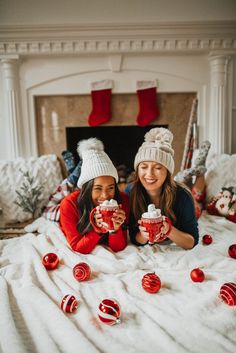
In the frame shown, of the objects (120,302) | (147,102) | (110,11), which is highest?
(110,11)

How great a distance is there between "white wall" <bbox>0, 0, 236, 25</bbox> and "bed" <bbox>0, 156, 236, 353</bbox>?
7.70 ft

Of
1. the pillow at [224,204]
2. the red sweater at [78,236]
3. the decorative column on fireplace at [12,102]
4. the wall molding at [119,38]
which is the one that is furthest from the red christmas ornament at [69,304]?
the wall molding at [119,38]

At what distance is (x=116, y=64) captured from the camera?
277 centimetres

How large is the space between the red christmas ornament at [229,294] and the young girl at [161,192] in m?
0.36

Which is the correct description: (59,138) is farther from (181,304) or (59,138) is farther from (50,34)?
(181,304)

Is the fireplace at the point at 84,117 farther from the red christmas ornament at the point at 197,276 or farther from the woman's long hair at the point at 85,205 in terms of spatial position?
the red christmas ornament at the point at 197,276

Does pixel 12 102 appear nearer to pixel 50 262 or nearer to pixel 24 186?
pixel 24 186

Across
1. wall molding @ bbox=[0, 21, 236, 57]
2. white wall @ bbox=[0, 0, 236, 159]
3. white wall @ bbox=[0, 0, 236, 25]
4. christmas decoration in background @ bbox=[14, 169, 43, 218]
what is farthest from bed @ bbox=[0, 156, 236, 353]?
white wall @ bbox=[0, 0, 236, 25]

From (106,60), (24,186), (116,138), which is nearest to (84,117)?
(116,138)

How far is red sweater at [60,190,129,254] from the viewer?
4.16 feet

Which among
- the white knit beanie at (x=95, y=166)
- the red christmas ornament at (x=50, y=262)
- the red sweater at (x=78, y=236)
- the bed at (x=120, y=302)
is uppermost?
the white knit beanie at (x=95, y=166)

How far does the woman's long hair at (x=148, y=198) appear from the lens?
131 centimetres

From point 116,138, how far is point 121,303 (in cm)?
247

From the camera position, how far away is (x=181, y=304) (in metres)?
0.88
